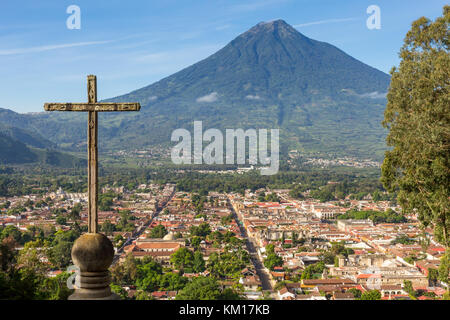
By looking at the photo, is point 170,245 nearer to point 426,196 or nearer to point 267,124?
point 426,196

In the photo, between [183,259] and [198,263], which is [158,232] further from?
[198,263]

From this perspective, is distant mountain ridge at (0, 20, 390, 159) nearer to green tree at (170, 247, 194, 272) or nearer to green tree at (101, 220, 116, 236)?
green tree at (101, 220, 116, 236)

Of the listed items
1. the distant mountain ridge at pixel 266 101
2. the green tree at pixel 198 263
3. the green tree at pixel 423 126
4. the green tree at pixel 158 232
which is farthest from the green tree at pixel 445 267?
the distant mountain ridge at pixel 266 101

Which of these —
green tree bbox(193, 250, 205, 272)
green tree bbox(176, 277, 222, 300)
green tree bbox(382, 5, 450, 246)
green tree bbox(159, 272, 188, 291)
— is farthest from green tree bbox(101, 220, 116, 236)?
green tree bbox(382, 5, 450, 246)

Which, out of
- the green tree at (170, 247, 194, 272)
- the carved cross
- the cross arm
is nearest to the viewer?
the cross arm

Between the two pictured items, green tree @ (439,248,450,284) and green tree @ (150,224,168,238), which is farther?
green tree @ (150,224,168,238)

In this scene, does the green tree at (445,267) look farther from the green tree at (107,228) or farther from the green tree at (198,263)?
the green tree at (107,228)

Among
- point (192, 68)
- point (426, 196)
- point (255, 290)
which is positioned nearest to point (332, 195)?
point (255, 290)
